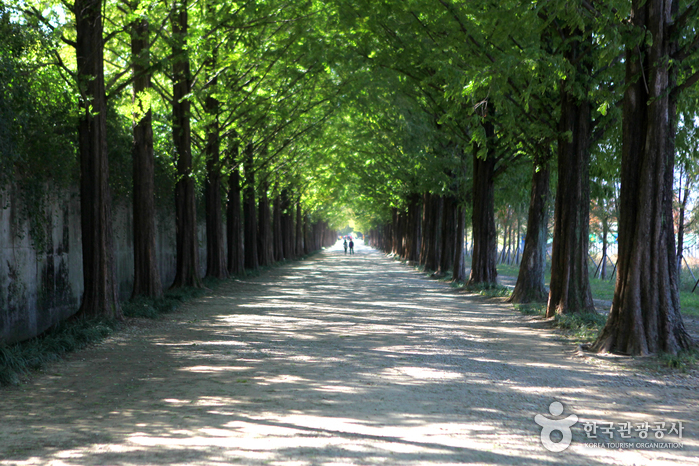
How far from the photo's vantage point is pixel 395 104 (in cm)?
1772

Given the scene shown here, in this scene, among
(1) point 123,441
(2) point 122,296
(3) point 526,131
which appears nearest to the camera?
(1) point 123,441

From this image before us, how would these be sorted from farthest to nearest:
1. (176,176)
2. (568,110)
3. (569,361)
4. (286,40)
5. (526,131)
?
1. (176,176)
2. (286,40)
3. (526,131)
4. (568,110)
5. (569,361)

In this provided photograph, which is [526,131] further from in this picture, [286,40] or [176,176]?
[176,176]

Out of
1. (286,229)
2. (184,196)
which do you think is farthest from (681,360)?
(286,229)

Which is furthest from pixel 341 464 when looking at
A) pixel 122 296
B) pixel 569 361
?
pixel 122 296

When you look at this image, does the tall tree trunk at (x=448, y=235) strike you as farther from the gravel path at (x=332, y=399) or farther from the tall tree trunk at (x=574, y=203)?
the gravel path at (x=332, y=399)

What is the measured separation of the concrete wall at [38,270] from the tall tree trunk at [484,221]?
418 inches

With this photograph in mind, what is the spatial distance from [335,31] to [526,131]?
273 inches

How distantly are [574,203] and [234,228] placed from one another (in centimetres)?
1608

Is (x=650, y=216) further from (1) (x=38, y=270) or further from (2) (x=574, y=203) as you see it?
(1) (x=38, y=270)

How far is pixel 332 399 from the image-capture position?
5.77 meters

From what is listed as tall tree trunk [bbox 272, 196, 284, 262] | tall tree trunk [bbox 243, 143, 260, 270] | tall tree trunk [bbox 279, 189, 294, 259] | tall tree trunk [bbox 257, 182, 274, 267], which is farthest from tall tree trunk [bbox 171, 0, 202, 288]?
tall tree trunk [bbox 279, 189, 294, 259]

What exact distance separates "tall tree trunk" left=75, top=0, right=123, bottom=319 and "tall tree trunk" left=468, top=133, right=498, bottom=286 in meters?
10.8

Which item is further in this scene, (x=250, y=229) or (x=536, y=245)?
(x=250, y=229)
